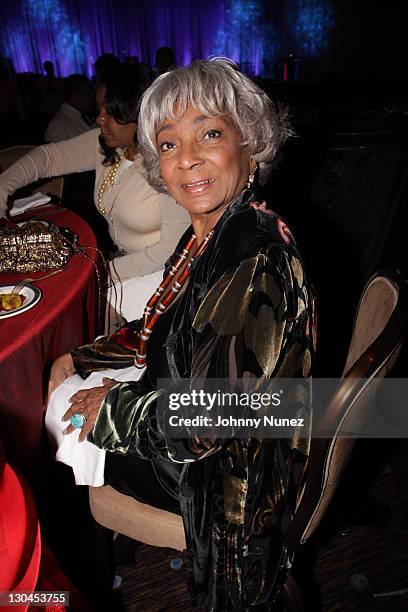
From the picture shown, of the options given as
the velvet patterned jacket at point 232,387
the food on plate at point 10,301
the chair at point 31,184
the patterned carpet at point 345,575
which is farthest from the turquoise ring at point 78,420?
the chair at point 31,184

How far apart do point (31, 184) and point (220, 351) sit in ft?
7.93

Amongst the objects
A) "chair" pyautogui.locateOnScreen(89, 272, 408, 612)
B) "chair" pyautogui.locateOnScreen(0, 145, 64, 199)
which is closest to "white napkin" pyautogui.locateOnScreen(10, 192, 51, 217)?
"chair" pyautogui.locateOnScreen(0, 145, 64, 199)

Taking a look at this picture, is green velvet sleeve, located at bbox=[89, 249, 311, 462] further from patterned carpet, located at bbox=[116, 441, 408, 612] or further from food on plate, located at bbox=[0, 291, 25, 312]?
patterned carpet, located at bbox=[116, 441, 408, 612]

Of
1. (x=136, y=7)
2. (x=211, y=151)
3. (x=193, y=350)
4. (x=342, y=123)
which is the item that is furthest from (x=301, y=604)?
(x=136, y=7)

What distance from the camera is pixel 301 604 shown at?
55.2 inches

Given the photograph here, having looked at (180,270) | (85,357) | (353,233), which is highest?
(180,270)

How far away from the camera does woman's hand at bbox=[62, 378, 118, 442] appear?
1.25m

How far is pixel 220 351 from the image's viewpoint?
0.99 meters

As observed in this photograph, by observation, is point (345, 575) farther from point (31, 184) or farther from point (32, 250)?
point (31, 184)

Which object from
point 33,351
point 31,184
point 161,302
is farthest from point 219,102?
point 31,184

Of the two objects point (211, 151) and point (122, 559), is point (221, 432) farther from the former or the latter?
point (122, 559)

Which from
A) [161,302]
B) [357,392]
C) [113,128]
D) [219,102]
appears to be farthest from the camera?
[113,128]

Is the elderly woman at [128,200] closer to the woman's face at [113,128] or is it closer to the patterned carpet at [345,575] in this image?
the woman's face at [113,128]

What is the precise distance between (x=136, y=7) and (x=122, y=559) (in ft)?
74.4
